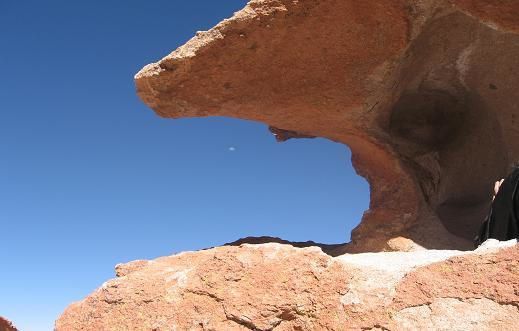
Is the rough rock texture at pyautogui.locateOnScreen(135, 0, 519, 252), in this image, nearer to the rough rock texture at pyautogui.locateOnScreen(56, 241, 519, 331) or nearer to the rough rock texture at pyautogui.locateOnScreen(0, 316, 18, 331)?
the rough rock texture at pyautogui.locateOnScreen(56, 241, 519, 331)

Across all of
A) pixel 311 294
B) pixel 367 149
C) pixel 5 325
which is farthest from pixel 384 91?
pixel 5 325

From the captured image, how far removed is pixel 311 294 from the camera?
2.54m

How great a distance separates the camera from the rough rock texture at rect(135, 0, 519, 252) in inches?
169

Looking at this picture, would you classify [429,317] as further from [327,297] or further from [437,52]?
[437,52]

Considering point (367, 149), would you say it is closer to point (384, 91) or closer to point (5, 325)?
point (384, 91)

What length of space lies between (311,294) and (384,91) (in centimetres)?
283

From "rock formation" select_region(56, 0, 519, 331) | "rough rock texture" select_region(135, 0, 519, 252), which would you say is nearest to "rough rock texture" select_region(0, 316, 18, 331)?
"rock formation" select_region(56, 0, 519, 331)

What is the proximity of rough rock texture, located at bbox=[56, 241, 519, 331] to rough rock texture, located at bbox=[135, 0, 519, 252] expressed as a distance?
2026 millimetres

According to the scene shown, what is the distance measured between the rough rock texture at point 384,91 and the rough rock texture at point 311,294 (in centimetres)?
203

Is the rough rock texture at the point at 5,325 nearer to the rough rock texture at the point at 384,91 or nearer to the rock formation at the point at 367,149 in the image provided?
the rock formation at the point at 367,149

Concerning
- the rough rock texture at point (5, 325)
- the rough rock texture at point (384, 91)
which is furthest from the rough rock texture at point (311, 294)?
the rough rock texture at point (5, 325)

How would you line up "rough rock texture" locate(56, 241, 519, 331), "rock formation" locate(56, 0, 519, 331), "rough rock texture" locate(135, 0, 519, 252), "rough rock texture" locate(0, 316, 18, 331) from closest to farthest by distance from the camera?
"rough rock texture" locate(56, 241, 519, 331) < "rock formation" locate(56, 0, 519, 331) < "rough rock texture" locate(135, 0, 519, 252) < "rough rock texture" locate(0, 316, 18, 331)

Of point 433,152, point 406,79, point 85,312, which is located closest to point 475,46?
point 406,79

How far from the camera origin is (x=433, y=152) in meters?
6.10
